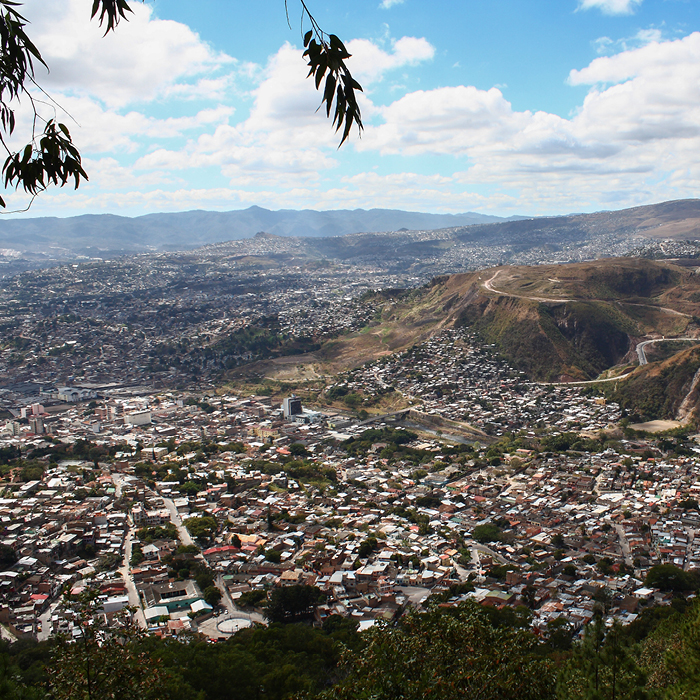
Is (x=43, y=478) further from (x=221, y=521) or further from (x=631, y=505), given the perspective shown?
(x=631, y=505)

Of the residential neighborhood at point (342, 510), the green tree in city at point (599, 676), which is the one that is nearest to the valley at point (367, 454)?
the residential neighborhood at point (342, 510)

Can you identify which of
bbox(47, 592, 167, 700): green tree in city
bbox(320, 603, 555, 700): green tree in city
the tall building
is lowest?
the tall building

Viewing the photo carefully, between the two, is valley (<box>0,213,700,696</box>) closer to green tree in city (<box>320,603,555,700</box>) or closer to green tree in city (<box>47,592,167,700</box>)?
green tree in city (<box>47,592,167,700</box>)

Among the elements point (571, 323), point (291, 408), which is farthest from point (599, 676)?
point (571, 323)

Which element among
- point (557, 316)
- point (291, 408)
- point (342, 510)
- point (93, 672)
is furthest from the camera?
point (557, 316)

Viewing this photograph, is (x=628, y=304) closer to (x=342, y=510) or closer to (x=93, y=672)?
(x=342, y=510)

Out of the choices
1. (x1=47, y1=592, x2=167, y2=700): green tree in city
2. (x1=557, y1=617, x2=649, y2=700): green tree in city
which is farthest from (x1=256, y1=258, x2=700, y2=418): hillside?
(x1=47, y1=592, x2=167, y2=700): green tree in city

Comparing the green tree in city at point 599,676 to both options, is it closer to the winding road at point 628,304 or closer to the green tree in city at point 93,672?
the green tree in city at point 93,672

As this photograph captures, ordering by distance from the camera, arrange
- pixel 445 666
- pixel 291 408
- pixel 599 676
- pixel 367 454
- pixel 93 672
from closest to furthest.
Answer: pixel 93 672, pixel 445 666, pixel 599 676, pixel 367 454, pixel 291 408

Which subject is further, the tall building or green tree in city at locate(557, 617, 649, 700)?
the tall building

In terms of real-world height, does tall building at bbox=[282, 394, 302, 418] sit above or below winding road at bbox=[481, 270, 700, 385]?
below

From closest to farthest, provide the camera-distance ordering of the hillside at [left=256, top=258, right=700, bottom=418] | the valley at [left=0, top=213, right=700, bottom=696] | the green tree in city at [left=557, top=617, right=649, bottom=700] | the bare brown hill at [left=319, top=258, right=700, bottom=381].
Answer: the green tree in city at [left=557, top=617, right=649, bottom=700], the valley at [left=0, top=213, right=700, bottom=696], the hillside at [left=256, top=258, right=700, bottom=418], the bare brown hill at [left=319, top=258, right=700, bottom=381]
